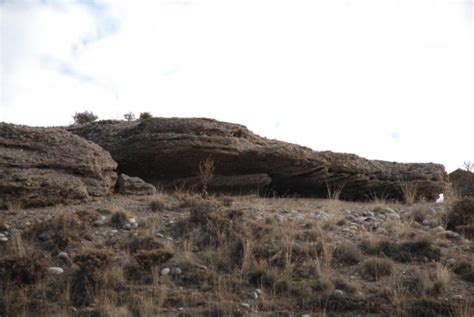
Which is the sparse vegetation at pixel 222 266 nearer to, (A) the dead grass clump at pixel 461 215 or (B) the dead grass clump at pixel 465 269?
(B) the dead grass clump at pixel 465 269

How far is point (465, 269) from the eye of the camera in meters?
9.66

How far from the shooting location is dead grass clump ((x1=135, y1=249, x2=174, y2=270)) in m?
9.41

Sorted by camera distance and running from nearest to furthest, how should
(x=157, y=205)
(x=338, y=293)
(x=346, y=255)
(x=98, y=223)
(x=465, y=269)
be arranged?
(x=338, y=293) → (x=465, y=269) → (x=346, y=255) → (x=98, y=223) → (x=157, y=205)

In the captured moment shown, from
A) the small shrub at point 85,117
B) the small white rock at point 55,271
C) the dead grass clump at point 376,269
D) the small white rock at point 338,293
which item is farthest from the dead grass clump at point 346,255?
the small shrub at point 85,117

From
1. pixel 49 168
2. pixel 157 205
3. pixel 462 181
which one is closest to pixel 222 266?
pixel 157 205

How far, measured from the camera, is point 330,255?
32.2 feet

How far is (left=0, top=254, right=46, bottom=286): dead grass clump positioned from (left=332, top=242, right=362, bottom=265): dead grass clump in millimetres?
4865

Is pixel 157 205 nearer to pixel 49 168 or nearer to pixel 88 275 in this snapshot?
pixel 49 168

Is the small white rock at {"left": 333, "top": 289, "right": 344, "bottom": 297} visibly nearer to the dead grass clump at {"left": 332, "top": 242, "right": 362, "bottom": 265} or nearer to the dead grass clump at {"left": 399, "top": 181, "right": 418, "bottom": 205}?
the dead grass clump at {"left": 332, "top": 242, "right": 362, "bottom": 265}

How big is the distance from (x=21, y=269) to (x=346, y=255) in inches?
210

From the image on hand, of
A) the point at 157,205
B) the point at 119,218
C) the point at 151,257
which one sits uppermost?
the point at 157,205

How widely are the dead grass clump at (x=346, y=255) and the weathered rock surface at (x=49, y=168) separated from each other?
553 centimetres

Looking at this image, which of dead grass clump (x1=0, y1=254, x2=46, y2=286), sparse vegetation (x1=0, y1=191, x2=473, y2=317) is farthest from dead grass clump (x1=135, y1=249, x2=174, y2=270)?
dead grass clump (x1=0, y1=254, x2=46, y2=286)

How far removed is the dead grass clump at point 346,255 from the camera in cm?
995
